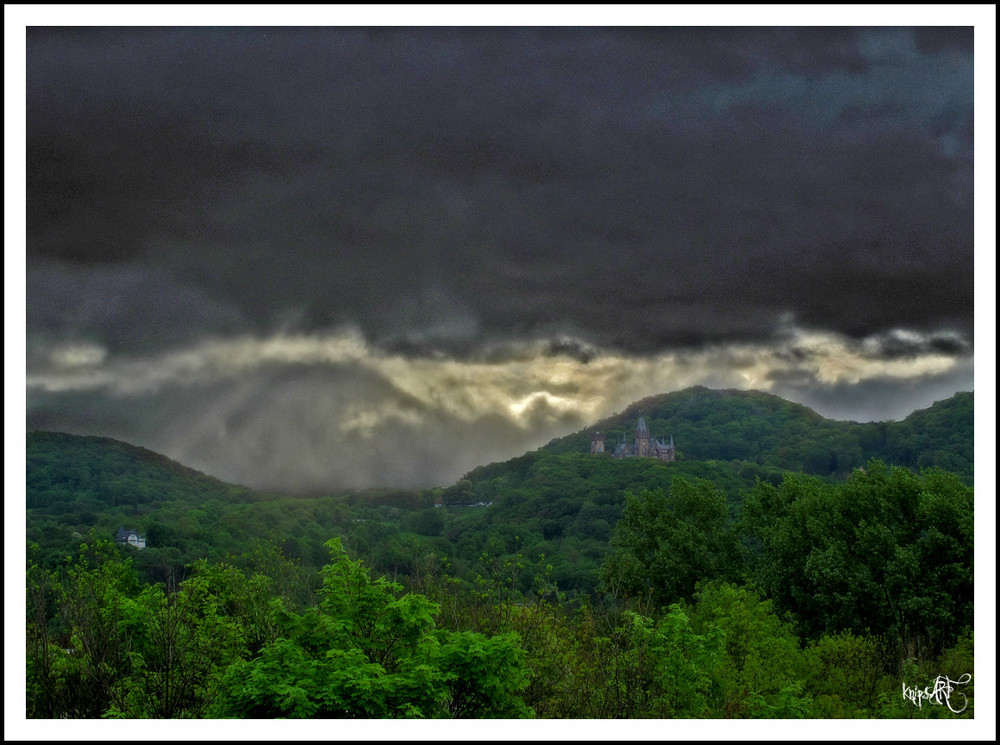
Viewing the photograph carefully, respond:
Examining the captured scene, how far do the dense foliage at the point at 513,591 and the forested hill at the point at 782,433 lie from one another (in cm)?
14

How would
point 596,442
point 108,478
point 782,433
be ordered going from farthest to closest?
point 596,442 → point 782,433 → point 108,478

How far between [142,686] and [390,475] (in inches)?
476

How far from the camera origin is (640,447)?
22.3 m

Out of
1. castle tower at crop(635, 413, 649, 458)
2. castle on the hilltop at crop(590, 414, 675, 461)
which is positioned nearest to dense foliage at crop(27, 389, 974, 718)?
castle tower at crop(635, 413, 649, 458)

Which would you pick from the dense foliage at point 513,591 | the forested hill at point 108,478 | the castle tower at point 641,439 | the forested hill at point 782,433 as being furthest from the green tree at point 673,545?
the forested hill at point 108,478

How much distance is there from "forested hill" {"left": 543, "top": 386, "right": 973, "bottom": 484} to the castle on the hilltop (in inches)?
8.7

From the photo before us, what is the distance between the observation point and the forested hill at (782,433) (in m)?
16.4

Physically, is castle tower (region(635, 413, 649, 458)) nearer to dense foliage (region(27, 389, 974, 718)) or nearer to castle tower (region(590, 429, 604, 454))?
dense foliage (region(27, 389, 974, 718))

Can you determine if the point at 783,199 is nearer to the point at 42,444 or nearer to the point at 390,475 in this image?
the point at 390,475

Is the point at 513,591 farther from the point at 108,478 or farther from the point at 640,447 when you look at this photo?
the point at 640,447

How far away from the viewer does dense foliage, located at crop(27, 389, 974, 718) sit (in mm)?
6148

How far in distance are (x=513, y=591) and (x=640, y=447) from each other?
14.9 metres

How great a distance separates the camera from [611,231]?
16.9 m

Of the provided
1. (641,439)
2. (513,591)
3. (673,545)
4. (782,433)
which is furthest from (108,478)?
(782,433)
